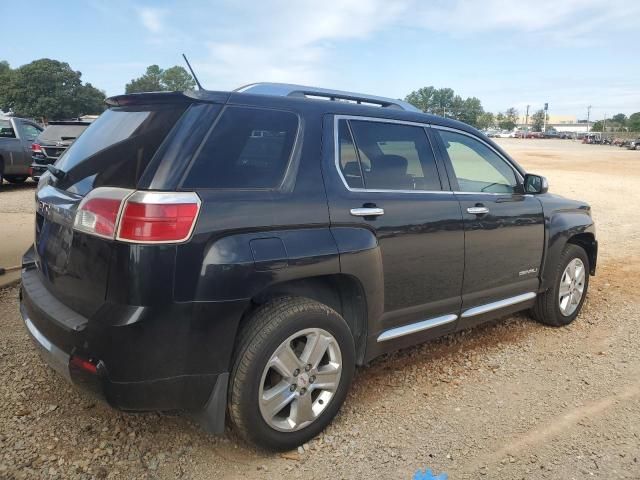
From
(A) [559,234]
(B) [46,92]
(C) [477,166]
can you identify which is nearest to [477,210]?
(C) [477,166]

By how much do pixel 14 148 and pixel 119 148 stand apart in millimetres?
12361

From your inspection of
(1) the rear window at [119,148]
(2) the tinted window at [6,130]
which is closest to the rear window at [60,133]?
(2) the tinted window at [6,130]

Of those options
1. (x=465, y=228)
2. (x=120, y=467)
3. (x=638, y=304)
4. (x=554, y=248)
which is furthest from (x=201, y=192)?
(x=638, y=304)

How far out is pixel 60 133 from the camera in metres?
12.4

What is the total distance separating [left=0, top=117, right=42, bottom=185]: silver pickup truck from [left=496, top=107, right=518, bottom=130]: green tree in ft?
467

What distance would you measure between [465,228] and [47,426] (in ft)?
9.15

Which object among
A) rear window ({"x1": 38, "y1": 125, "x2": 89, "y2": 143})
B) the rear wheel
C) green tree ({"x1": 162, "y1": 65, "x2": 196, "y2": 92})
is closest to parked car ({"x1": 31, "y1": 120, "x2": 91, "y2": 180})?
rear window ({"x1": 38, "y1": 125, "x2": 89, "y2": 143})

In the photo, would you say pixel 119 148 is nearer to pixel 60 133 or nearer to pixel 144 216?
pixel 144 216

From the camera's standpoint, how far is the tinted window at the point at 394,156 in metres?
3.22

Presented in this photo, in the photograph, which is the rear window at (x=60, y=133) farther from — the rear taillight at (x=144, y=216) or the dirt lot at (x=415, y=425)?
the rear taillight at (x=144, y=216)

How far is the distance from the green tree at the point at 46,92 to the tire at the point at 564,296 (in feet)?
223

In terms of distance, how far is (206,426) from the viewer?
8.54ft

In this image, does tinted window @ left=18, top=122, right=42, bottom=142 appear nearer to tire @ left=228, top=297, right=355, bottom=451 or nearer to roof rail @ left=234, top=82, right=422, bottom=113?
roof rail @ left=234, top=82, right=422, bottom=113

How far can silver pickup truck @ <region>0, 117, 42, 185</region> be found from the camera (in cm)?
1288
